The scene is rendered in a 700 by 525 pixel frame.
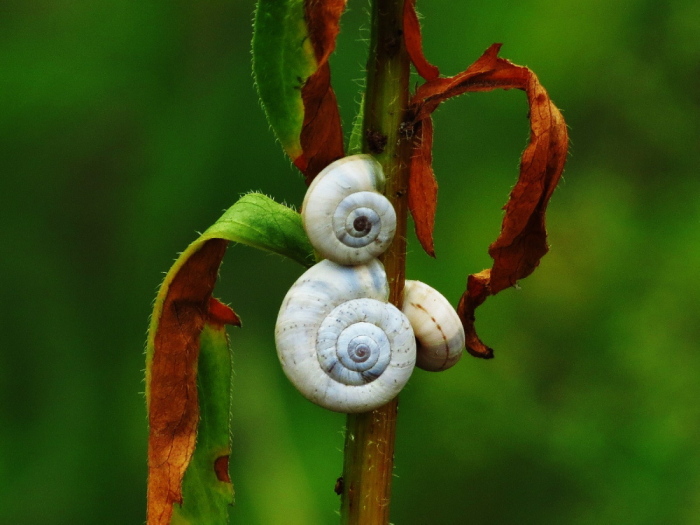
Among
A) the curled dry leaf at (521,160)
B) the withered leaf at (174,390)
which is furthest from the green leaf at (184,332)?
the curled dry leaf at (521,160)

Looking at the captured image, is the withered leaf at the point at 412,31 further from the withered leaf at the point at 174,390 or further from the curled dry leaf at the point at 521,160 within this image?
the withered leaf at the point at 174,390

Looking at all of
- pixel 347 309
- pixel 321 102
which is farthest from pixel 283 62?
pixel 347 309

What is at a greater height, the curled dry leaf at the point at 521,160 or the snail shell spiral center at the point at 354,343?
the curled dry leaf at the point at 521,160

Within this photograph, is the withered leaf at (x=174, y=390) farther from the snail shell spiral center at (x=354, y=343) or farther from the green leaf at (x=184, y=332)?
the snail shell spiral center at (x=354, y=343)

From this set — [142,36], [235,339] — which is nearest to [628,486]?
[235,339]

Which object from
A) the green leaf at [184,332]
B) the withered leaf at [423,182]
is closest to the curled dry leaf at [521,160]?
the withered leaf at [423,182]

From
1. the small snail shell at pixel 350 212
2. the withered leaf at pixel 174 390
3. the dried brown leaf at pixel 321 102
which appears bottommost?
the withered leaf at pixel 174 390

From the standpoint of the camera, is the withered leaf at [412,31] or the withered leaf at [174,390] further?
the withered leaf at [174,390]

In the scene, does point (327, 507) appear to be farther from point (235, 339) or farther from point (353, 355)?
point (353, 355)

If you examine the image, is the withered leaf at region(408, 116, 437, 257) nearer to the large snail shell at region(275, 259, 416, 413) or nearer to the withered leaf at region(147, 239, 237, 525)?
the large snail shell at region(275, 259, 416, 413)
